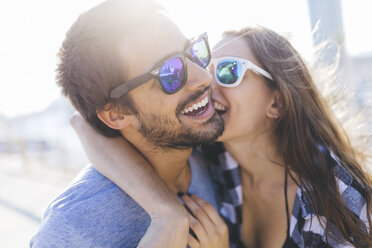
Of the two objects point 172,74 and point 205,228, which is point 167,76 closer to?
point 172,74

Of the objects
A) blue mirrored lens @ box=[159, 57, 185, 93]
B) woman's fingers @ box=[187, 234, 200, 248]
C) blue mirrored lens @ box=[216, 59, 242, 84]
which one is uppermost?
blue mirrored lens @ box=[159, 57, 185, 93]

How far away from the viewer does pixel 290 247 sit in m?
2.00

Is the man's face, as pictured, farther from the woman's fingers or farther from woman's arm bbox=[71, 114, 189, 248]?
the woman's fingers

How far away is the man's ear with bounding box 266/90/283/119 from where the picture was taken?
227 centimetres

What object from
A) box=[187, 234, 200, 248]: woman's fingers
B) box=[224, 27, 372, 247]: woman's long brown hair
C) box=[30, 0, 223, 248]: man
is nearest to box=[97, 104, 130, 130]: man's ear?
box=[30, 0, 223, 248]: man

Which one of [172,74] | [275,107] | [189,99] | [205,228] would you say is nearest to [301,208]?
[205,228]

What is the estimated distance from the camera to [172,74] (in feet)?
6.32

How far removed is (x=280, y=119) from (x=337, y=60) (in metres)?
0.91

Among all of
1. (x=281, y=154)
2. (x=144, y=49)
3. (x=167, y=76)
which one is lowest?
(x=281, y=154)

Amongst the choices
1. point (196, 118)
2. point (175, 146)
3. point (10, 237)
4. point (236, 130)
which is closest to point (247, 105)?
point (236, 130)

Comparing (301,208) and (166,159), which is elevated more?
(166,159)

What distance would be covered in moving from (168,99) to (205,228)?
0.79m

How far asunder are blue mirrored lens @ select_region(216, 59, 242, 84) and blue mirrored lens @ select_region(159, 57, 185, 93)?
30 cm

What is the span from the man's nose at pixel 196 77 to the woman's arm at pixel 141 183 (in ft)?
1.93
